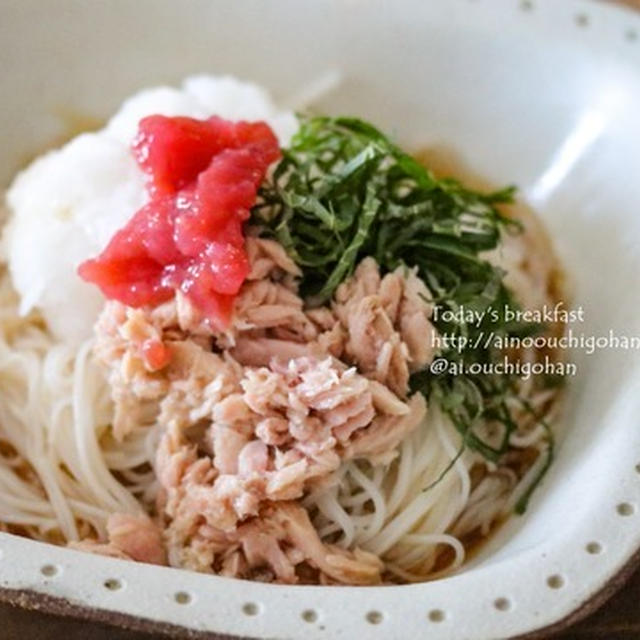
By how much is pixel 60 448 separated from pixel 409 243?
102 cm

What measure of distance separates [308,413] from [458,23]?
1.54 m

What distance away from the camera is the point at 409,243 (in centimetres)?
271

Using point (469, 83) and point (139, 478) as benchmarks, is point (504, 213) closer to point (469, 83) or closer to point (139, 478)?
point (469, 83)

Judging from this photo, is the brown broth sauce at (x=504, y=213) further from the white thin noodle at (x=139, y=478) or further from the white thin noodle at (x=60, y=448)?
the white thin noodle at (x=60, y=448)

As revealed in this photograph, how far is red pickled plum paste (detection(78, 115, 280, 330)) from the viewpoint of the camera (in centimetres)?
250

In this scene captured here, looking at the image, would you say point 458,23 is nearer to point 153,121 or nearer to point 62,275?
point 153,121

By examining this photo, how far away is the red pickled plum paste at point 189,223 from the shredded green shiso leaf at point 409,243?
0.34 ft

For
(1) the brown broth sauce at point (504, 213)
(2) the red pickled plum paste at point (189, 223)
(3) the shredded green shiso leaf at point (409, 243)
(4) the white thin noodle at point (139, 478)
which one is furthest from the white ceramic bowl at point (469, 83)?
(2) the red pickled plum paste at point (189, 223)

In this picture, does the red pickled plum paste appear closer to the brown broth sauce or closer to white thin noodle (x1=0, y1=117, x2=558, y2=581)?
white thin noodle (x1=0, y1=117, x2=558, y2=581)

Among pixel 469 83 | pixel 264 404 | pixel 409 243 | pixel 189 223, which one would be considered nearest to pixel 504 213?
pixel 469 83

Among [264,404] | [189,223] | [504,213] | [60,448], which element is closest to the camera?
[264,404]

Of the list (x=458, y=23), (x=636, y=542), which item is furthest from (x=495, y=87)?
(x=636, y=542)

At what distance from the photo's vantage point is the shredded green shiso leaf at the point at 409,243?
8.56 ft

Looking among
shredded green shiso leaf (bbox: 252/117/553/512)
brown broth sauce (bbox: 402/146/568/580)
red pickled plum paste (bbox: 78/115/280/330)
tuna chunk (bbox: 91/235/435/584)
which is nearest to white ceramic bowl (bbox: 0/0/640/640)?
brown broth sauce (bbox: 402/146/568/580)
